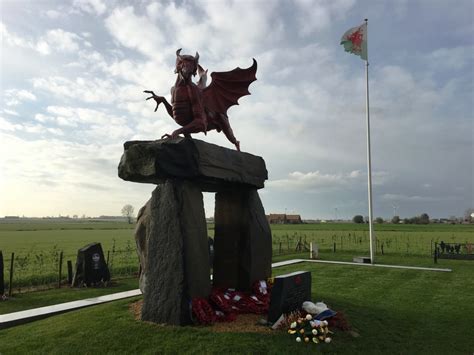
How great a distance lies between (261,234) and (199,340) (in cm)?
325

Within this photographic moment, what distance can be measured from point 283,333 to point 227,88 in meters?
5.32

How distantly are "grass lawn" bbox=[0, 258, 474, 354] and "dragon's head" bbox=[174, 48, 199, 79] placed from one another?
4.66 meters

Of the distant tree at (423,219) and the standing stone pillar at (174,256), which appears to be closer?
the standing stone pillar at (174,256)

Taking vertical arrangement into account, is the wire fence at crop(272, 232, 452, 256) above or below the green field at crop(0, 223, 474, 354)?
above

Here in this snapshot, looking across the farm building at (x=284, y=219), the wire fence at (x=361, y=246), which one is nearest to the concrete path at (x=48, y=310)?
the wire fence at (x=361, y=246)

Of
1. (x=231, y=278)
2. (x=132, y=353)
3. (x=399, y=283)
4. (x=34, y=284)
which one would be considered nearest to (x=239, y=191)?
(x=231, y=278)

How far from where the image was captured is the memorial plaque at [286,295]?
633 cm

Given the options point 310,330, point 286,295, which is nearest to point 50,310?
point 286,295

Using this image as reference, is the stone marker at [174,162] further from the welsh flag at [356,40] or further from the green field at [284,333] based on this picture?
the welsh flag at [356,40]

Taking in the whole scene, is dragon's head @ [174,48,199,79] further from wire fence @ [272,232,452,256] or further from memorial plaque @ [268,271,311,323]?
wire fence @ [272,232,452,256]

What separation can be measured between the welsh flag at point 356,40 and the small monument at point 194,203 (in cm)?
936

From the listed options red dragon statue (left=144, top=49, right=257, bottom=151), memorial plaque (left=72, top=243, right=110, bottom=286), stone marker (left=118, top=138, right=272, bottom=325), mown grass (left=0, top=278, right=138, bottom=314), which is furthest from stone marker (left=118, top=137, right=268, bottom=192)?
memorial plaque (left=72, top=243, right=110, bottom=286)

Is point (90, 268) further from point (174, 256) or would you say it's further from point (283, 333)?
point (283, 333)

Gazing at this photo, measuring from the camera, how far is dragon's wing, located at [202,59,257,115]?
852 centimetres
